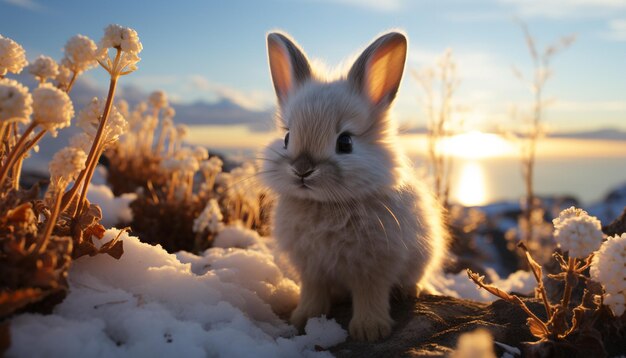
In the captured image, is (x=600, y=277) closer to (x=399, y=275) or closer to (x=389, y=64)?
(x=399, y=275)

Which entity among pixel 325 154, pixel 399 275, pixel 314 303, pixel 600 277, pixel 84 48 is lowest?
pixel 314 303

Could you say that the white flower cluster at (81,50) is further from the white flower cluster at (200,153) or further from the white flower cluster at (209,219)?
the white flower cluster at (200,153)

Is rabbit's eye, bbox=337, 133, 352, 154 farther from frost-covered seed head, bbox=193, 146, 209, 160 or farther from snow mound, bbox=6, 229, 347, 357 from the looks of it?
frost-covered seed head, bbox=193, 146, 209, 160

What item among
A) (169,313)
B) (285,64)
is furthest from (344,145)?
(169,313)

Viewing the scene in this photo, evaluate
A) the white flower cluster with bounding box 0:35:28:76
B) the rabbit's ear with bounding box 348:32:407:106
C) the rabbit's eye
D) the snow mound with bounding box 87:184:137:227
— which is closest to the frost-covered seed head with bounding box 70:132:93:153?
the white flower cluster with bounding box 0:35:28:76

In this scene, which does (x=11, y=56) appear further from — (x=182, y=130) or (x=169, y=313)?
(x=182, y=130)

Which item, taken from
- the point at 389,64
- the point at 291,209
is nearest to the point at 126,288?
the point at 291,209

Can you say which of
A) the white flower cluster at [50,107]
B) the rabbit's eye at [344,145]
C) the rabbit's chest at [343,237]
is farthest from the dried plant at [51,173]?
the rabbit's eye at [344,145]
